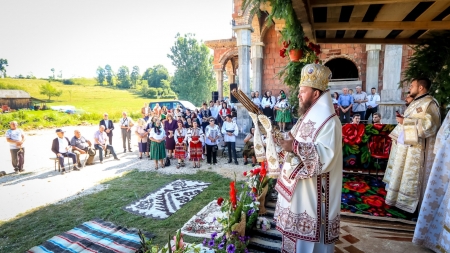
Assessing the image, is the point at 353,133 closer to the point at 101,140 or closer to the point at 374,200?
the point at 374,200

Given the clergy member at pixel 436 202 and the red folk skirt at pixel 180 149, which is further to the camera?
the red folk skirt at pixel 180 149

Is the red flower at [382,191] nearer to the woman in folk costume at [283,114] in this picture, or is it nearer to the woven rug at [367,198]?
the woven rug at [367,198]

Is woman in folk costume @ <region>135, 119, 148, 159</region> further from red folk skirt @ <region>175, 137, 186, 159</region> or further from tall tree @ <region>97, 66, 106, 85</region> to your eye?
tall tree @ <region>97, 66, 106, 85</region>

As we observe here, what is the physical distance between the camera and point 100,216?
5.27 meters

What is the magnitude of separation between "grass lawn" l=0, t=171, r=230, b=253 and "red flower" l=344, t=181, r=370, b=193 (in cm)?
284

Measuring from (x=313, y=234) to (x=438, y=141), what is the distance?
230 cm

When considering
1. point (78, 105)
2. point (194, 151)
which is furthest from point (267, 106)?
point (78, 105)

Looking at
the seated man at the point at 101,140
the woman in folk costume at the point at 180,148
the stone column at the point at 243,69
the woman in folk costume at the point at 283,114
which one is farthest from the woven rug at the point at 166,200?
the woman in folk costume at the point at 283,114

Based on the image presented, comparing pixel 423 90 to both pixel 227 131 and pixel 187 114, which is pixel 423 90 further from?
pixel 187 114

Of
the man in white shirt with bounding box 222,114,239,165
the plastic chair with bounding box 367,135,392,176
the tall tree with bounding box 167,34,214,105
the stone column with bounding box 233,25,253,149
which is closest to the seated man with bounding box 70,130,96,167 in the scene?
the man in white shirt with bounding box 222,114,239,165

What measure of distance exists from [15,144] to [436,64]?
12676 mm

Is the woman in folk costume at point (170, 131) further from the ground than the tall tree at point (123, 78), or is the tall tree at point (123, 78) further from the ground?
the tall tree at point (123, 78)

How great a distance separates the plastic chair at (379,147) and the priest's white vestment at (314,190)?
4219 millimetres

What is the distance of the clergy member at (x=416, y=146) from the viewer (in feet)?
11.7
